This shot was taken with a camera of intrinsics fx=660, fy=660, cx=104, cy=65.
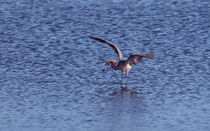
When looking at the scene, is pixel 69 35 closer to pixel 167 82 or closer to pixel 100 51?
pixel 100 51

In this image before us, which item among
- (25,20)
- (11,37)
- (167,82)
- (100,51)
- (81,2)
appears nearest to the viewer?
(167,82)

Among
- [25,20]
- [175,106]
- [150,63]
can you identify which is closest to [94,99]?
[175,106]

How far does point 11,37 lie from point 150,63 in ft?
18.5

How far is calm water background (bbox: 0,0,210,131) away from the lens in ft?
47.7

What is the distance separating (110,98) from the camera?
16375mm

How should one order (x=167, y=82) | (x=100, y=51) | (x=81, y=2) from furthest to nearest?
(x=81, y=2) → (x=100, y=51) → (x=167, y=82)

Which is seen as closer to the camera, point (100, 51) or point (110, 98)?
point (110, 98)

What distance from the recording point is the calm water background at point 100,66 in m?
14.5

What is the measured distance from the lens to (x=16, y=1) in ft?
91.8

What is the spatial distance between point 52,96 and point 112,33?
7.29 meters

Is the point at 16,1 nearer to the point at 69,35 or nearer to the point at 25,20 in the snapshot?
the point at 25,20

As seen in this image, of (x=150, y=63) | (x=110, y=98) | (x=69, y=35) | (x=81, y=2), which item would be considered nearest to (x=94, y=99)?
(x=110, y=98)

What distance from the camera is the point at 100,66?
1945 centimetres

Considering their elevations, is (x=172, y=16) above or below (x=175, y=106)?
above
